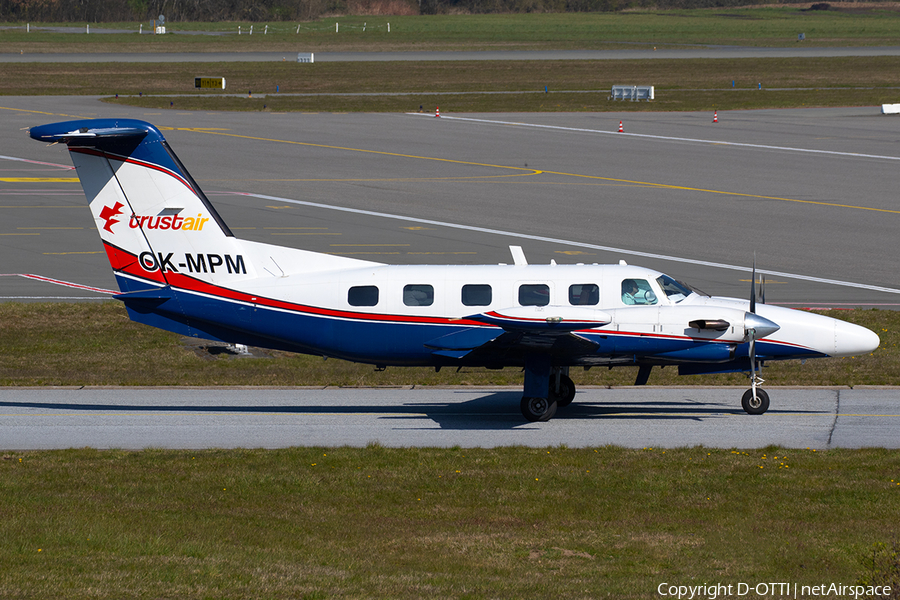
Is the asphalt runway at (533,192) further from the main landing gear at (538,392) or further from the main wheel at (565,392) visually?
the main landing gear at (538,392)

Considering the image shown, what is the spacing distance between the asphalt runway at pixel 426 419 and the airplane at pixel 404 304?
3.09ft

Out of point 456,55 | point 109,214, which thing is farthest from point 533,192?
point 456,55

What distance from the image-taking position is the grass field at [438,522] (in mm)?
10992

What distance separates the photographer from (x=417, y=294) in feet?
65.4

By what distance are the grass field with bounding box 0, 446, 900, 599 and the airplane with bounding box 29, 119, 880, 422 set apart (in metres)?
2.50

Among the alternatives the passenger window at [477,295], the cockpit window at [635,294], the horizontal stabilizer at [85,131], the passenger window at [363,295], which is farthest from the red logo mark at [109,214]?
the cockpit window at [635,294]

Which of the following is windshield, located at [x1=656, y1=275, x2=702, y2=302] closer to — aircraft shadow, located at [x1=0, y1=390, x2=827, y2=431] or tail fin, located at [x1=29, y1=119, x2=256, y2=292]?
aircraft shadow, located at [x1=0, y1=390, x2=827, y2=431]

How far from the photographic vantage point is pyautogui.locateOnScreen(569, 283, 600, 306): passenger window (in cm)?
1955

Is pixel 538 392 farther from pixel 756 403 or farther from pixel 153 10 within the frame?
pixel 153 10

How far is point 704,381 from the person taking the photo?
944 inches

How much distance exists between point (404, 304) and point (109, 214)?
19.9 ft

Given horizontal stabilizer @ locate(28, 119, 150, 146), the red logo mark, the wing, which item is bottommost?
the wing

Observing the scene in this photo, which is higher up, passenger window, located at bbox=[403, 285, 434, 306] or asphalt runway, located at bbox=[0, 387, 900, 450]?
passenger window, located at bbox=[403, 285, 434, 306]

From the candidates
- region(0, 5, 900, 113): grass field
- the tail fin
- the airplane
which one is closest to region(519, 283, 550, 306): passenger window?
the airplane
